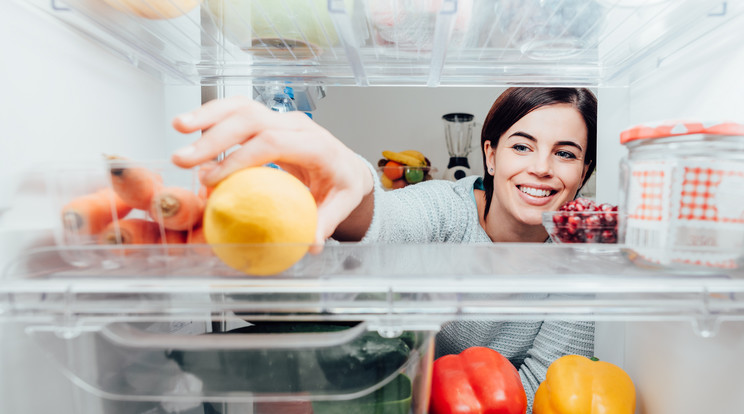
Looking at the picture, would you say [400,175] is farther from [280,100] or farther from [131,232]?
[131,232]

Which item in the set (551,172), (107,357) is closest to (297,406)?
(107,357)

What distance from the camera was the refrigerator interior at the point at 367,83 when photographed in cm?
37

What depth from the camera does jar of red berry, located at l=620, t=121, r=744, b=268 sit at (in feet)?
1.21

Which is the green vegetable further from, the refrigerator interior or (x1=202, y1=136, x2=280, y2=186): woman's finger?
(x1=202, y1=136, x2=280, y2=186): woman's finger

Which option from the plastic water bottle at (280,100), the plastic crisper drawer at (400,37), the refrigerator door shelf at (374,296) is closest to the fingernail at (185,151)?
the refrigerator door shelf at (374,296)

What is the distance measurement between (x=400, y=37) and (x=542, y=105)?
567 millimetres

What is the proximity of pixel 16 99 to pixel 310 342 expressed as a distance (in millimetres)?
385

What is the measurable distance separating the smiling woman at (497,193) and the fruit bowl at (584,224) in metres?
0.26

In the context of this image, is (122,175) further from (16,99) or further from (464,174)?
(464,174)

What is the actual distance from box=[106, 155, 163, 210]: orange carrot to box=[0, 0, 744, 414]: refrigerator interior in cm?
7

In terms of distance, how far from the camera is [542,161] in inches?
39.0

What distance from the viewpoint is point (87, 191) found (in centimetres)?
38

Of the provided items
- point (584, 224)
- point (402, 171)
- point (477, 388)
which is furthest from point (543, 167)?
point (402, 171)

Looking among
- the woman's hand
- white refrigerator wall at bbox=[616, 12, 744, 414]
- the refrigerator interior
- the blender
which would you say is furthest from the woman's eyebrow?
the blender
